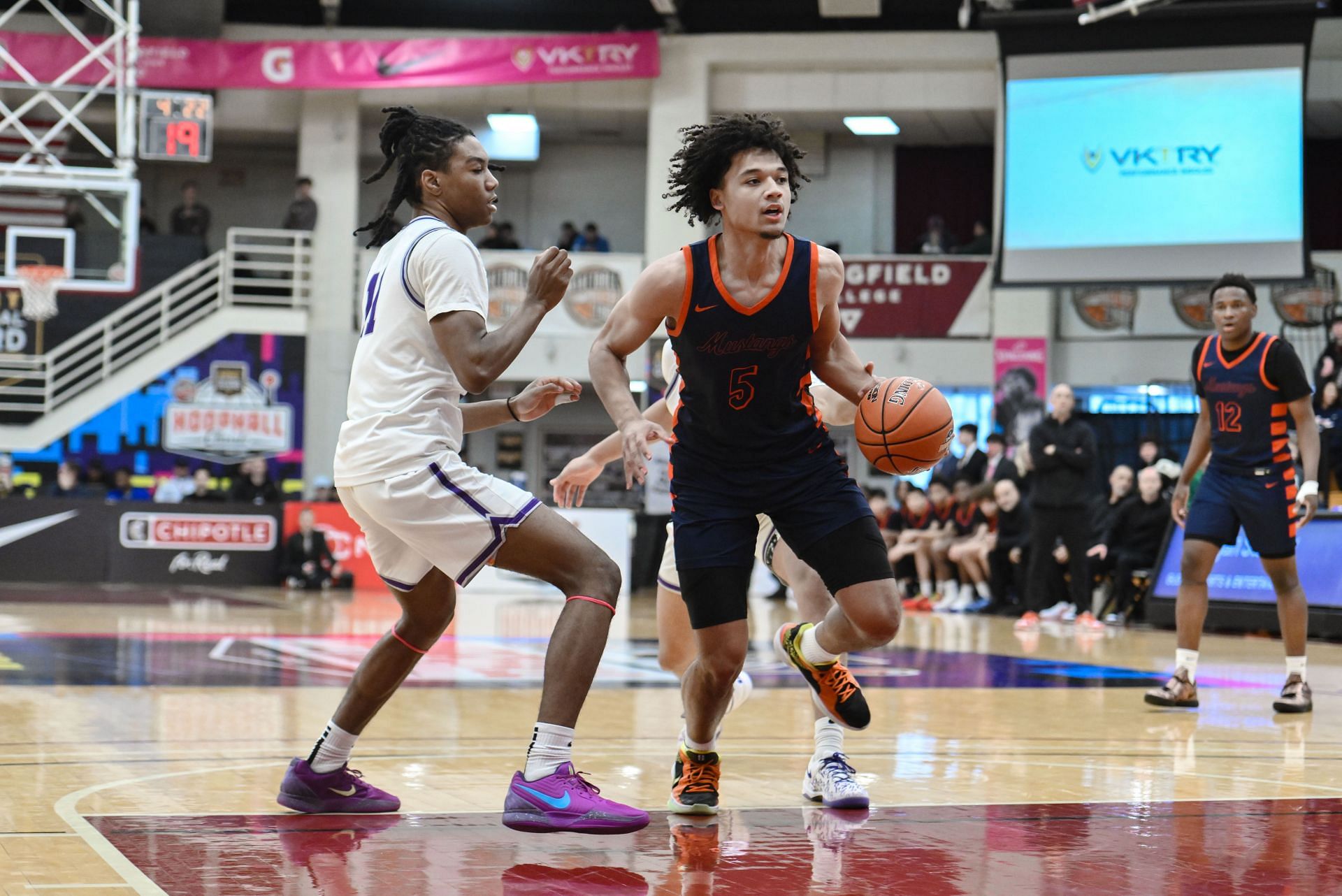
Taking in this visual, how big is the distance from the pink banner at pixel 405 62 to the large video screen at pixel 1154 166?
5.89 m

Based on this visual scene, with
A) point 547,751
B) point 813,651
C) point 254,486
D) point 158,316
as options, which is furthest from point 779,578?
point 158,316

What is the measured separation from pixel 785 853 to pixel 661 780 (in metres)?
1.23

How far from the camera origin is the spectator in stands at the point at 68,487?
18844 mm

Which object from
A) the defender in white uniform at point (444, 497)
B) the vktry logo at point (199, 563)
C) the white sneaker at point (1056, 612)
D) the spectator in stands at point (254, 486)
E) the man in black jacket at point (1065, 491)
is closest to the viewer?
the defender in white uniform at point (444, 497)

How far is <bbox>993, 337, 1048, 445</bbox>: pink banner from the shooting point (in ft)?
67.2

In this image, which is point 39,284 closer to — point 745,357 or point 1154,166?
point 1154,166

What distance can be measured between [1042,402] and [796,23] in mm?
6769

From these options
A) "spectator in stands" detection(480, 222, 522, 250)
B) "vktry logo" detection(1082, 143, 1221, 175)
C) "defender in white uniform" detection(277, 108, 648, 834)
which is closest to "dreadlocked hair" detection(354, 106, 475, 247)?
"defender in white uniform" detection(277, 108, 648, 834)

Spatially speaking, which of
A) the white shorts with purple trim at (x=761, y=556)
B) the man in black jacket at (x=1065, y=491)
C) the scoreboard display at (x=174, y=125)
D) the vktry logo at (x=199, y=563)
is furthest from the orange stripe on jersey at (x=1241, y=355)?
the vktry logo at (x=199, y=563)

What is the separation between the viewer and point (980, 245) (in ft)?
71.2

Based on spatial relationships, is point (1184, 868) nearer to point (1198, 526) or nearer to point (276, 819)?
point (276, 819)

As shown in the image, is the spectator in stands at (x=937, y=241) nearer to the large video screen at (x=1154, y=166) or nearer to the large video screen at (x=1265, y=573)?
the large video screen at (x=1154, y=166)

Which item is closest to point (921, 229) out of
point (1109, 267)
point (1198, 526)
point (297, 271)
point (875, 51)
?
point (875, 51)

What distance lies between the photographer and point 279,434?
2125 centimetres
